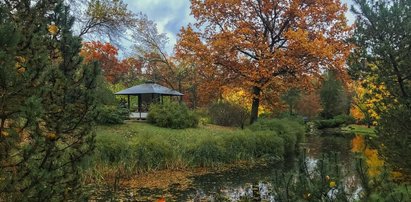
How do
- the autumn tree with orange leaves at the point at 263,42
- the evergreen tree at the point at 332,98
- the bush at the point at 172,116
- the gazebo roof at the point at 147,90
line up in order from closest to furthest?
1. the autumn tree with orange leaves at the point at 263,42
2. the bush at the point at 172,116
3. the gazebo roof at the point at 147,90
4. the evergreen tree at the point at 332,98

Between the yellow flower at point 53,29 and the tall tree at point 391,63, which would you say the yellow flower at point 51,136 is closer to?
the yellow flower at point 53,29

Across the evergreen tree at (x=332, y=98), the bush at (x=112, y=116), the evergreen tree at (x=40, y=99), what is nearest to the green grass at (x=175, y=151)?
the bush at (x=112, y=116)

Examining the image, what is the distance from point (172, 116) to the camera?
62.9 feet

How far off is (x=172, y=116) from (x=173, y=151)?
750 cm

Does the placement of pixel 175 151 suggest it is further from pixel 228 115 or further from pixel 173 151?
pixel 228 115

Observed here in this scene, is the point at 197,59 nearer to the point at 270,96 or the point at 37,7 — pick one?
the point at 270,96

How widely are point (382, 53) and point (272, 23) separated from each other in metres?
14.0

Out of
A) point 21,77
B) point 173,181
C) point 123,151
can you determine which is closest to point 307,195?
point 21,77

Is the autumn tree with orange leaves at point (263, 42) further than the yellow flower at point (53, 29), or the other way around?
the autumn tree with orange leaves at point (263, 42)

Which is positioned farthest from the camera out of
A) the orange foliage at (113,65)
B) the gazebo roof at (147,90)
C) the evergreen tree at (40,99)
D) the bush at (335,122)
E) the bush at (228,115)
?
the bush at (335,122)

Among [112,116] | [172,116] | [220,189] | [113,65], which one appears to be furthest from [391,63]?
[113,65]

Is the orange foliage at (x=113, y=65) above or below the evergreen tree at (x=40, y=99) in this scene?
above

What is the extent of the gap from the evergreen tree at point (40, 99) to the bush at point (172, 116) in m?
16.0

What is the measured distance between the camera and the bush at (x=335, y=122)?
39938 millimetres
